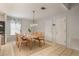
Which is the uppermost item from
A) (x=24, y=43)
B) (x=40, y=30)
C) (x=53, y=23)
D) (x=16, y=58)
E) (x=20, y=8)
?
(x=20, y=8)

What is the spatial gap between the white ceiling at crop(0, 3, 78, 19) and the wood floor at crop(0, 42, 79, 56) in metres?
0.59

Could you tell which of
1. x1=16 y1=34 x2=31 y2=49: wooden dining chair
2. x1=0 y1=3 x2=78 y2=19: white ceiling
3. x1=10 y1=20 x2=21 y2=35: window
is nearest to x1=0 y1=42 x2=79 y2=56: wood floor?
x1=16 y1=34 x2=31 y2=49: wooden dining chair

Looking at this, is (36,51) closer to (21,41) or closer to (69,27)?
(21,41)

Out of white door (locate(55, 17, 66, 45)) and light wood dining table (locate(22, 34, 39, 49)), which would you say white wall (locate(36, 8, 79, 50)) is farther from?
light wood dining table (locate(22, 34, 39, 49))

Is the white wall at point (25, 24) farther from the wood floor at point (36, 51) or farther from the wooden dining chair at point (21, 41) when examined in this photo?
the wood floor at point (36, 51)

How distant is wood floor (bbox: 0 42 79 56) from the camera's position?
2.00 meters

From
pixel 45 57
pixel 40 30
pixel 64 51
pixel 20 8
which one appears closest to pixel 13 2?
pixel 20 8

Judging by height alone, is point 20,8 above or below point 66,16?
above

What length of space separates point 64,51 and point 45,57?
0.38m

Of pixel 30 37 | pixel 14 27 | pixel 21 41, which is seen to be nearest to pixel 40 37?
pixel 30 37

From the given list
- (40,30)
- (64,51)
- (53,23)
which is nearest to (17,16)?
(40,30)

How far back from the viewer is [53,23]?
206 centimetres

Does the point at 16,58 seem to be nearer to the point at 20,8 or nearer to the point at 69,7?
the point at 20,8

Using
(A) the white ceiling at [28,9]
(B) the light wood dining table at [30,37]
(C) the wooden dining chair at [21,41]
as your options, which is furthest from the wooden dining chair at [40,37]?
(A) the white ceiling at [28,9]
